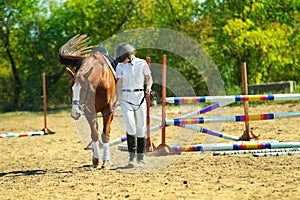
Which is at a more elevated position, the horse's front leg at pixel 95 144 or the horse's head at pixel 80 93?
the horse's head at pixel 80 93

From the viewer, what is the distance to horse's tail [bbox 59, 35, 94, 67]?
813 centimetres

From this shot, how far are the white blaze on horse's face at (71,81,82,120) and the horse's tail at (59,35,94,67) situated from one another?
30.8 inches

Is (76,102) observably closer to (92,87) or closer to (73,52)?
(92,87)

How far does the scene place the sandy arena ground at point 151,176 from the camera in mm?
5785

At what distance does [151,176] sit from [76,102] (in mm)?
1335

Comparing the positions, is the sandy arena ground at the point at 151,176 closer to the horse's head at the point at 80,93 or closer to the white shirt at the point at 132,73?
the horse's head at the point at 80,93

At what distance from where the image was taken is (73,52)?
830 cm

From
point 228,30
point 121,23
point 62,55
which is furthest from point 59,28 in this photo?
point 62,55

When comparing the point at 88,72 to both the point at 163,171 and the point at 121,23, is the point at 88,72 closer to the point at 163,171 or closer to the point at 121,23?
the point at 163,171

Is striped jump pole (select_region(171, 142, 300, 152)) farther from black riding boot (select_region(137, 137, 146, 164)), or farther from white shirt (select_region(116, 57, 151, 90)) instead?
white shirt (select_region(116, 57, 151, 90))

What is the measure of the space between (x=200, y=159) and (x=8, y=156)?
359 cm

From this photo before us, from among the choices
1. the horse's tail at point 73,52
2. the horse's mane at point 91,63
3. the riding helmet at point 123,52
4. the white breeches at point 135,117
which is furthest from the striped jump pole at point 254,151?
the horse's tail at point 73,52

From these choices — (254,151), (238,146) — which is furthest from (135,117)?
(254,151)

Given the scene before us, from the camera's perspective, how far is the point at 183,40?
2284 cm
